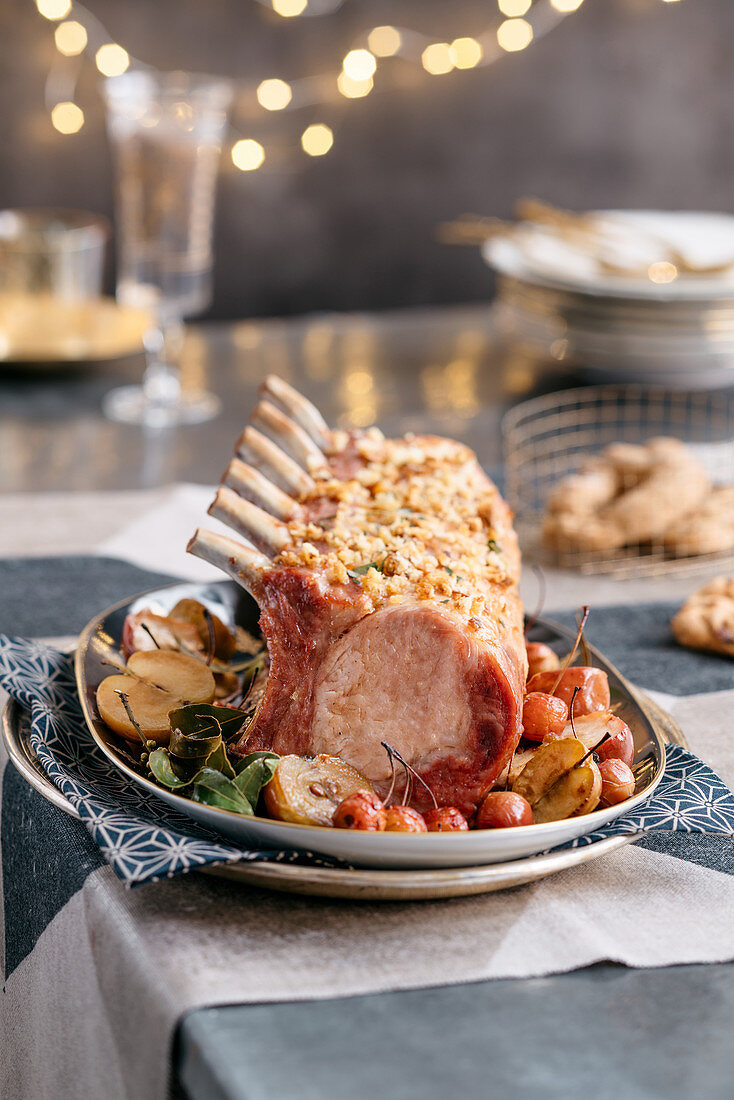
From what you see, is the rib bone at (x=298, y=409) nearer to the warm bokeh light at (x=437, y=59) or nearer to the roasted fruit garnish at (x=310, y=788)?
the roasted fruit garnish at (x=310, y=788)

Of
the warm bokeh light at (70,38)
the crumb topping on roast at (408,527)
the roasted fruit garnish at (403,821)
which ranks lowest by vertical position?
the roasted fruit garnish at (403,821)

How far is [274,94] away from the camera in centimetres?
264

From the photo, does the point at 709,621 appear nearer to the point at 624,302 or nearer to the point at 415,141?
the point at 624,302

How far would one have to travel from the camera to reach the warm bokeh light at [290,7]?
2.56m

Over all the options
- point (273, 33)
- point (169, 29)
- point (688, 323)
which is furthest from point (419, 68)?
point (688, 323)

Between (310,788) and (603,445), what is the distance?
1.33 metres

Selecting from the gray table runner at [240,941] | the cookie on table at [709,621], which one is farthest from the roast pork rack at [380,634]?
the cookie on table at [709,621]

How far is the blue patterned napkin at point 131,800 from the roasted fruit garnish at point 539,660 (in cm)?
15

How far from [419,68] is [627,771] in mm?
2281

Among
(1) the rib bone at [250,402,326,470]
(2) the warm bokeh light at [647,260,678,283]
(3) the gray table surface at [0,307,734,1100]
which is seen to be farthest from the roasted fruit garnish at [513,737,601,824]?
(2) the warm bokeh light at [647,260,678,283]

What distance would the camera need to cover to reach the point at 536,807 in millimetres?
845

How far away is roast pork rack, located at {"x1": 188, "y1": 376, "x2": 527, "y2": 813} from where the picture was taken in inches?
33.4

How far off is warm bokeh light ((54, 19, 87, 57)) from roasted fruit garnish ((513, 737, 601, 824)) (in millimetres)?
2093

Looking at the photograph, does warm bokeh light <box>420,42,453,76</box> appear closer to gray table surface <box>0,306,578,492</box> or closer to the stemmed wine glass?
gray table surface <box>0,306,578,492</box>
